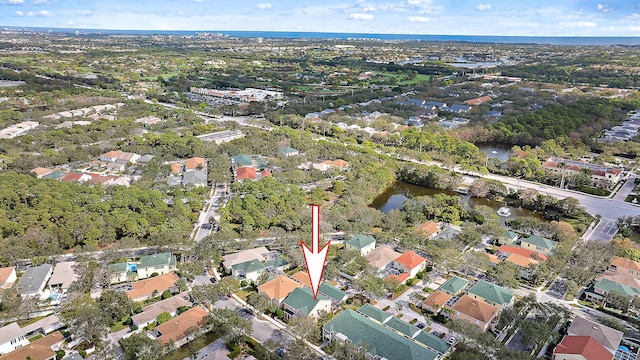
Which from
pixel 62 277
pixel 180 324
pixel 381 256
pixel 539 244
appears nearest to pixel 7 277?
pixel 62 277

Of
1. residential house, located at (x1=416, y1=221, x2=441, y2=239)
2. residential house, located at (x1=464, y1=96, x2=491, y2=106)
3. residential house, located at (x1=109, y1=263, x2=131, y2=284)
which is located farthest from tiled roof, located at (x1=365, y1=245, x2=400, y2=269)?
residential house, located at (x1=464, y1=96, x2=491, y2=106)

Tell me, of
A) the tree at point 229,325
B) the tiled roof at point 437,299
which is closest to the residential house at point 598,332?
the tiled roof at point 437,299

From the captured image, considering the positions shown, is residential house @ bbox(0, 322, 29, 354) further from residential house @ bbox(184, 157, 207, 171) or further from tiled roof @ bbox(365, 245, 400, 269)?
residential house @ bbox(184, 157, 207, 171)

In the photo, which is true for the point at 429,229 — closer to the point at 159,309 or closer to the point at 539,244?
the point at 539,244

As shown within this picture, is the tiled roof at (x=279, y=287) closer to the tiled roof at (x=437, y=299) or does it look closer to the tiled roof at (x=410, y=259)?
the tiled roof at (x=410, y=259)

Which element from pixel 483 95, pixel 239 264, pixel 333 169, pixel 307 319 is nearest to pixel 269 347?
pixel 307 319

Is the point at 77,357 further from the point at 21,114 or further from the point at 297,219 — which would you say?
the point at 21,114
